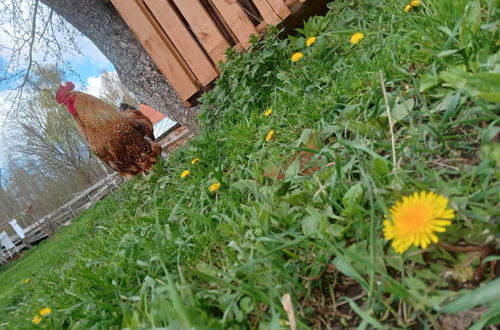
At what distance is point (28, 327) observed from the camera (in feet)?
5.45

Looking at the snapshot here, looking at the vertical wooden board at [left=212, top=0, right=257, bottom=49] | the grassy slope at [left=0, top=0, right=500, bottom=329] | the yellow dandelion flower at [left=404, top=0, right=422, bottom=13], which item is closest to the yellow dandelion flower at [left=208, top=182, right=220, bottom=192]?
the grassy slope at [left=0, top=0, right=500, bottom=329]

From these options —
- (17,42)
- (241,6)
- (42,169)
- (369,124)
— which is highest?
(42,169)

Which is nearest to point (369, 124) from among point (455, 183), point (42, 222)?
point (455, 183)

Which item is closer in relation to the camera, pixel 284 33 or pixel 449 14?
pixel 449 14

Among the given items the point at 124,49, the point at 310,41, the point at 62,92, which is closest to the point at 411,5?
the point at 310,41

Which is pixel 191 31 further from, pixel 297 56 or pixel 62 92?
pixel 62 92

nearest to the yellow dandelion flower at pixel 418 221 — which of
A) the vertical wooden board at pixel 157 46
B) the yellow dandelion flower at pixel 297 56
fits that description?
the yellow dandelion flower at pixel 297 56

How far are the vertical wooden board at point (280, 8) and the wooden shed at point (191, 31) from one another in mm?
173

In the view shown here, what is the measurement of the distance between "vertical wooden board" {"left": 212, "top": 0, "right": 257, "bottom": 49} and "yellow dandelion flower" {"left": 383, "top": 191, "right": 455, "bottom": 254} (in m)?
2.50

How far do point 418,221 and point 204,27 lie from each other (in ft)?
9.35

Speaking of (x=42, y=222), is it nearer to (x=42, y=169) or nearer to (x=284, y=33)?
(x=42, y=169)

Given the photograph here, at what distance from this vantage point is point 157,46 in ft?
11.0

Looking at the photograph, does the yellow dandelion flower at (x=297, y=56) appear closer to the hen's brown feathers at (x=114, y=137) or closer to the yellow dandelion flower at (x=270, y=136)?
the yellow dandelion flower at (x=270, y=136)

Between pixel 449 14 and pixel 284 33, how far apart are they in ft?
5.81
